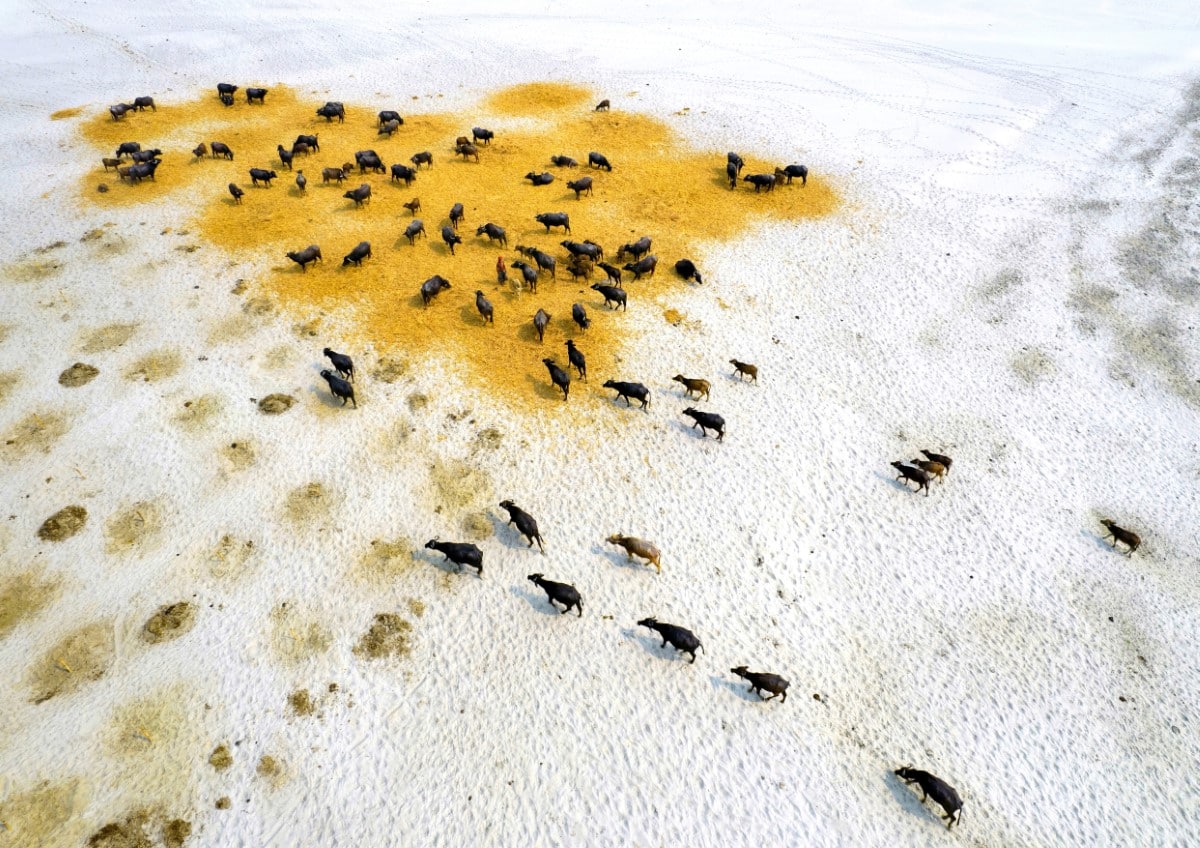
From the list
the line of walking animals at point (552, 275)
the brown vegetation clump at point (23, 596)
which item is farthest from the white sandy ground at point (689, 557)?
the line of walking animals at point (552, 275)

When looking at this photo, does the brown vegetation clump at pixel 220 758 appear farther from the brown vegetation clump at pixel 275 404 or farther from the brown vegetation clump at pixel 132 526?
the brown vegetation clump at pixel 275 404

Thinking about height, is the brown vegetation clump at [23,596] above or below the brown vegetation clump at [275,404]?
below

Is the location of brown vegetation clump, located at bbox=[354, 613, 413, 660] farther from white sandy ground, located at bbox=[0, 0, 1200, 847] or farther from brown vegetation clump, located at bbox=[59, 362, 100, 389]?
brown vegetation clump, located at bbox=[59, 362, 100, 389]

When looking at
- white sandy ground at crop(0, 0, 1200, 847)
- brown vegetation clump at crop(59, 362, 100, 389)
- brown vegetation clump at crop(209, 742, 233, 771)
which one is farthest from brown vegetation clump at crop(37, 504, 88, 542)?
brown vegetation clump at crop(209, 742, 233, 771)

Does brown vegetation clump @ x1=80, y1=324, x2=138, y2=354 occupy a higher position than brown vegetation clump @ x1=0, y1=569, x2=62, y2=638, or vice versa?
brown vegetation clump @ x1=80, y1=324, x2=138, y2=354

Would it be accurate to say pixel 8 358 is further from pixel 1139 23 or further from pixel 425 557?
pixel 1139 23
